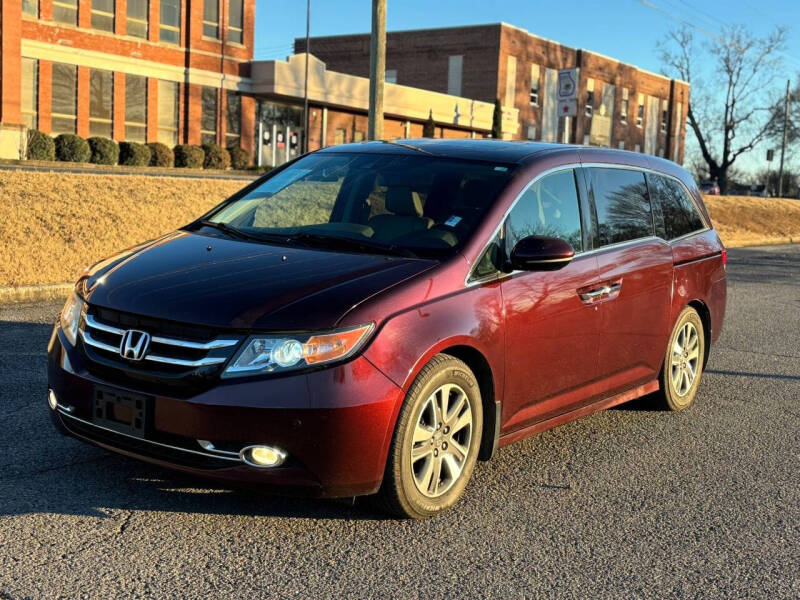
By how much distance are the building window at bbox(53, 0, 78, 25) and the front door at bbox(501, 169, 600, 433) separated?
111 feet

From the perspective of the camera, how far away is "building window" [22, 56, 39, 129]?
3366cm

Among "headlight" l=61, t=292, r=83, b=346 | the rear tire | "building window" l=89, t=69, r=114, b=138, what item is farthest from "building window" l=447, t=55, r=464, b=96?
"headlight" l=61, t=292, r=83, b=346

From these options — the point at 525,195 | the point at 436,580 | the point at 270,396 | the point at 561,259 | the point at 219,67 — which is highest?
the point at 219,67

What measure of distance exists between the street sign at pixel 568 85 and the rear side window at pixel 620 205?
14229 mm

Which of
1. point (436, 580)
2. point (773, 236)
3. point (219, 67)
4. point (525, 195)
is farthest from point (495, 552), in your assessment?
point (219, 67)

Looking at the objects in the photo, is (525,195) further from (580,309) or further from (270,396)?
(270,396)

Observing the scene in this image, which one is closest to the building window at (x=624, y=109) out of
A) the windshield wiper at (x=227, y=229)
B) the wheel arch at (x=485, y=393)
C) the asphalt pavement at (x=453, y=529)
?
the asphalt pavement at (x=453, y=529)

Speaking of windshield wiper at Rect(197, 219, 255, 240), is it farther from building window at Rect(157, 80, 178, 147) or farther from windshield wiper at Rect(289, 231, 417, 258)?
building window at Rect(157, 80, 178, 147)

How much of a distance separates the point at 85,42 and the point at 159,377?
35.2 metres

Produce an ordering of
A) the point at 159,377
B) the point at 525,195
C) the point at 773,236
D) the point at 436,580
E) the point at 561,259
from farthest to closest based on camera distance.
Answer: the point at 773,236 < the point at 525,195 < the point at 561,259 < the point at 159,377 < the point at 436,580

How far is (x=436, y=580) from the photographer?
368cm

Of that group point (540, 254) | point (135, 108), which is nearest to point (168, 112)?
point (135, 108)

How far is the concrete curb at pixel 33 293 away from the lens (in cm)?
998

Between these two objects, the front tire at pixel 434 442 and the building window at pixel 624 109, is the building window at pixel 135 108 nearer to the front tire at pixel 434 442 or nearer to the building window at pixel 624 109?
the front tire at pixel 434 442
